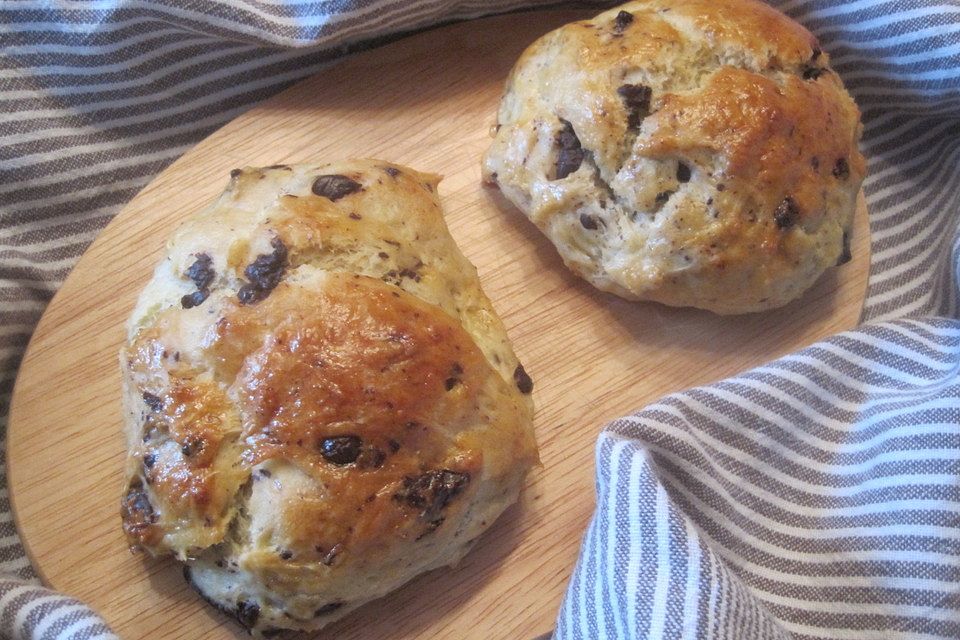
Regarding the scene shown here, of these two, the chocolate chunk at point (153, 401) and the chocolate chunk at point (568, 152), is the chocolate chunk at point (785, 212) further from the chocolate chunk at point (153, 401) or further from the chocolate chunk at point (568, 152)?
the chocolate chunk at point (153, 401)

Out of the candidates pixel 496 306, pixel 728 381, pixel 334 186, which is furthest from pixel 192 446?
pixel 728 381

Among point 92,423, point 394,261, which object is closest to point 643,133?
point 394,261

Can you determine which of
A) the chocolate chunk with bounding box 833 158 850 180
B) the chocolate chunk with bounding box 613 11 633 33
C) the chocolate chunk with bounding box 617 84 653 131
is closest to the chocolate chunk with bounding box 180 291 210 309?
the chocolate chunk with bounding box 617 84 653 131

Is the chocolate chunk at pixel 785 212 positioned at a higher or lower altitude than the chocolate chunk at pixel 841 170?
lower

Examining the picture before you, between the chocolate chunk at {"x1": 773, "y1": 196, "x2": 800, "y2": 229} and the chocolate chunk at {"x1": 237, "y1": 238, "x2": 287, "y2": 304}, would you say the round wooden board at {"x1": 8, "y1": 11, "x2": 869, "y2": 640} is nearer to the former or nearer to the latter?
the chocolate chunk at {"x1": 773, "y1": 196, "x2": 800, "y2": 229}

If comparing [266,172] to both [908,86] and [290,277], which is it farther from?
[908,86]

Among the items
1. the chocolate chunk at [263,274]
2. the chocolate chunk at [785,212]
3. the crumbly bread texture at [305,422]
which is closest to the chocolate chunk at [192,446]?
the crumbly bread texture at [305,422]
